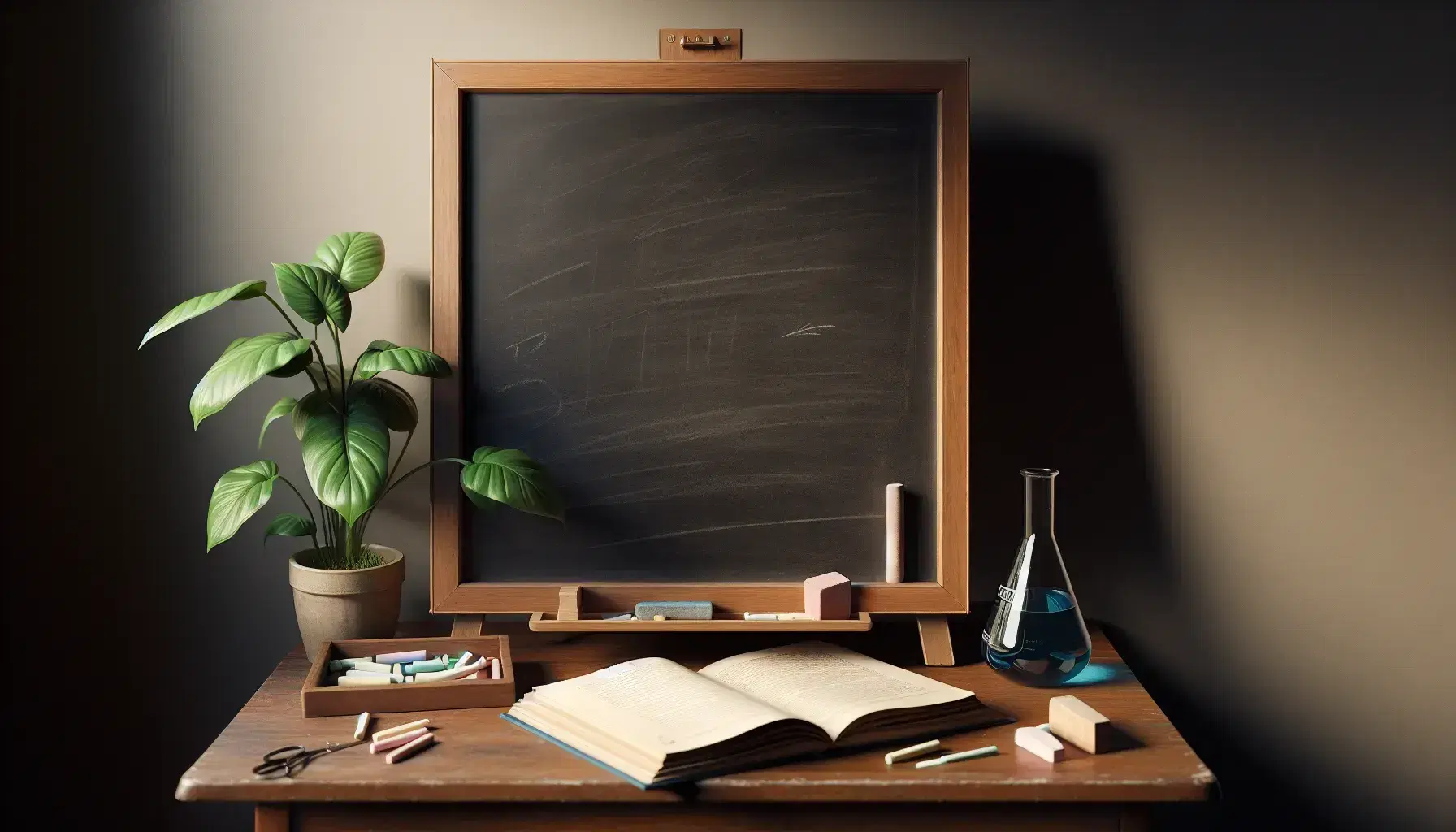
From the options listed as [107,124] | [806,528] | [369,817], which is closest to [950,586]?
[806,528]

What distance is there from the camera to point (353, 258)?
1.30 meters

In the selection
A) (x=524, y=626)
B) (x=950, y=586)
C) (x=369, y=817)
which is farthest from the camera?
(x=524, y=626)

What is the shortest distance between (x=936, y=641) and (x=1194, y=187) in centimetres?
70

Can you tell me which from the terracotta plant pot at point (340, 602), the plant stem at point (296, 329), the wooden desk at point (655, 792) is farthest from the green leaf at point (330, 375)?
the wooden desk at point (655, 792)

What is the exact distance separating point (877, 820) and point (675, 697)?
0.22 metres

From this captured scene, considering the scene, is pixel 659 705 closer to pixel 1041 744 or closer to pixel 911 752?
pixel 911 752

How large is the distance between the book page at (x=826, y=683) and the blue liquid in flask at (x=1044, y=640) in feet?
0.32

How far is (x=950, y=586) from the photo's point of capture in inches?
51.2

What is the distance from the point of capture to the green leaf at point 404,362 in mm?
1196

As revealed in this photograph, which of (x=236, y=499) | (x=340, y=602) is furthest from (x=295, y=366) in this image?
(x=340, y=602)

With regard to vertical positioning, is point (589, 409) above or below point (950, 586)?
above

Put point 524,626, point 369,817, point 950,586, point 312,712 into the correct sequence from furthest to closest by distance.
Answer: point 524,626 → point 950,586 → point 312,712 → point 369,817

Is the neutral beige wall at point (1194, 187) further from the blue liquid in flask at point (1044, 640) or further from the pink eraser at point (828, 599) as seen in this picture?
the pink eraser at point (828, 599)

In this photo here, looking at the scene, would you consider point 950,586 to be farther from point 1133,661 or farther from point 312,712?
point 312,712
